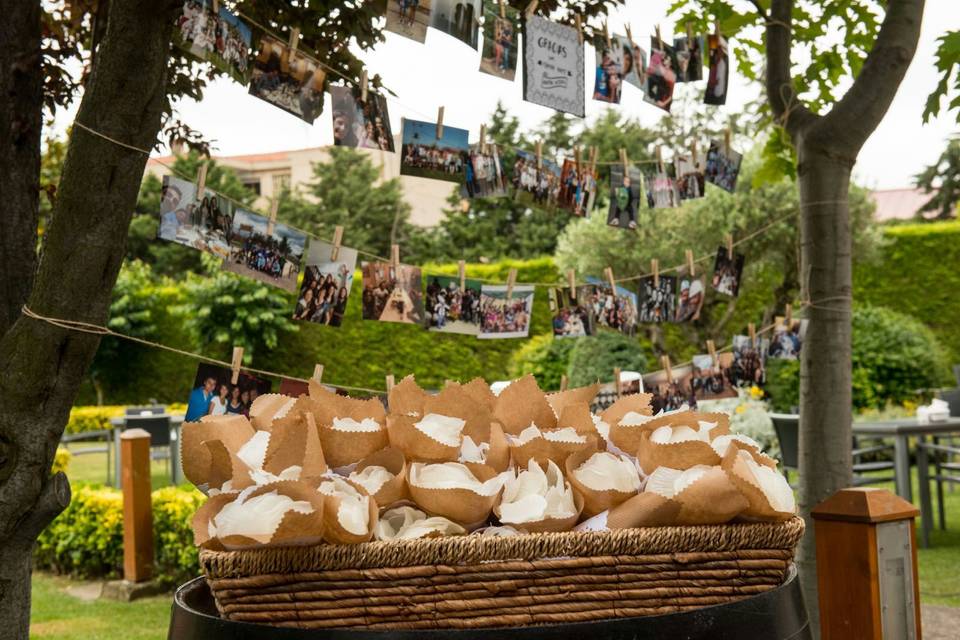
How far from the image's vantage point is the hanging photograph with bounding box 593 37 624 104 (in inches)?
128

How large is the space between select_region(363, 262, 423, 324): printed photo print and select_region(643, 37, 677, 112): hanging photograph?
118 centimetres

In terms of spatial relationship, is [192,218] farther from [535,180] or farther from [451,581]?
[451,581]

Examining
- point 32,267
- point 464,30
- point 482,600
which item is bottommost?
point 482,600

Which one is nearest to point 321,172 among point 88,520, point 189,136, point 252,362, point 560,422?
point 252,362

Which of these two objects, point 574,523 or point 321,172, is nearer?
point 574,523

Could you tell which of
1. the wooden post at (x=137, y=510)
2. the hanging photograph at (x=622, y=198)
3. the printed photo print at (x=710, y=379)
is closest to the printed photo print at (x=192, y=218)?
the hanging photograph at (x=622, y=198)

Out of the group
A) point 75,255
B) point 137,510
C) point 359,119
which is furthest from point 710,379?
point 137,510

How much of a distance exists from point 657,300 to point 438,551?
2711 millimetres

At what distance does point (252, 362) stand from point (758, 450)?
13.9 m

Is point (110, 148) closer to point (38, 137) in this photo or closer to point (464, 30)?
point (38, 137)

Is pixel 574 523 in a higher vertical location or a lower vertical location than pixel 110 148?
lower

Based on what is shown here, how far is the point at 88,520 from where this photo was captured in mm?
5512

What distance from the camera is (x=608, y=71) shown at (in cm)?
329

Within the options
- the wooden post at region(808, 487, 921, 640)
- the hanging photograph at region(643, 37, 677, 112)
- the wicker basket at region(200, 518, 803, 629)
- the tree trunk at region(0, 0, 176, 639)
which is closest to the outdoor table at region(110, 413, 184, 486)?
the hanging photograph at region(643, 37, 677, 112)
